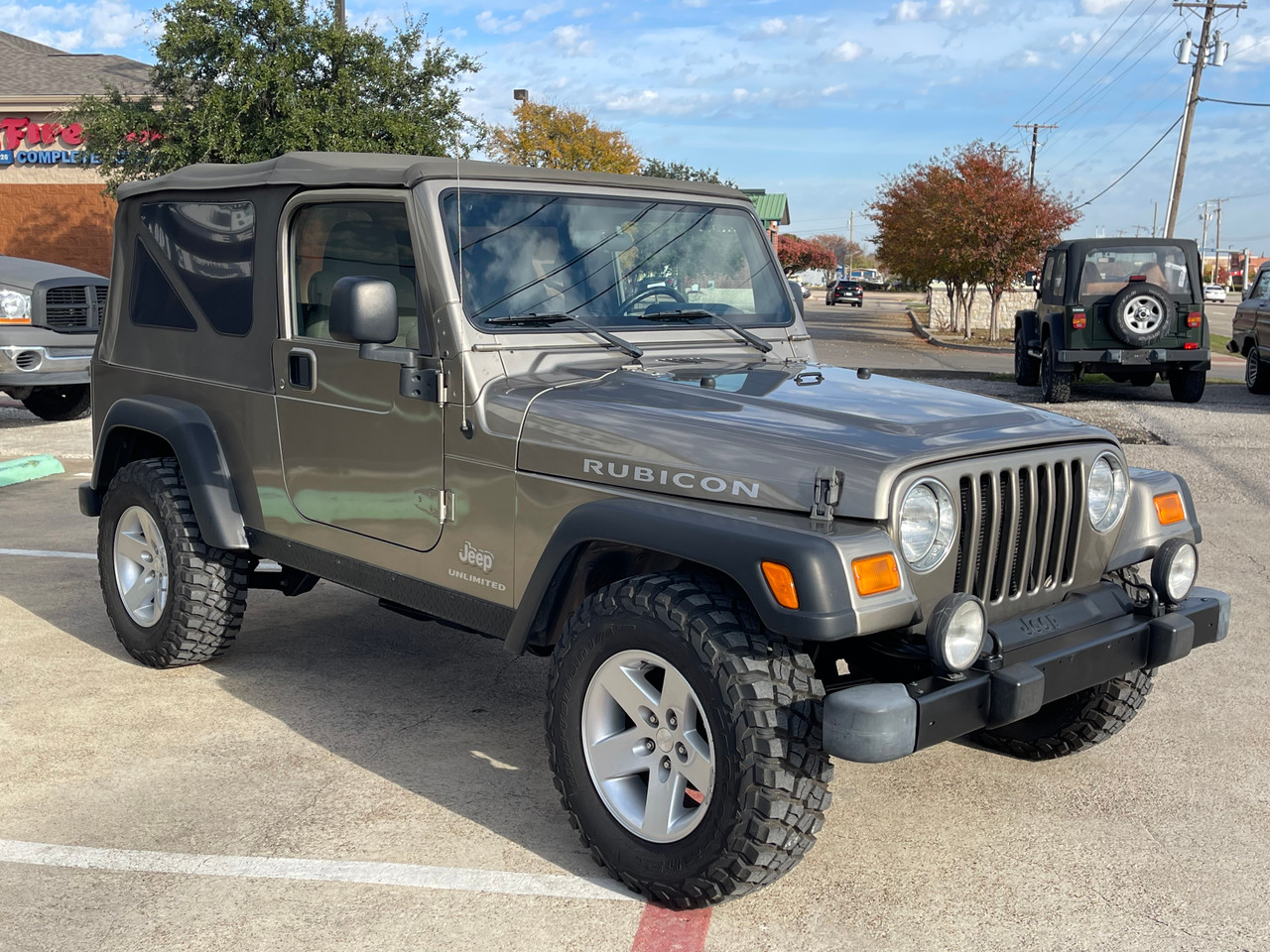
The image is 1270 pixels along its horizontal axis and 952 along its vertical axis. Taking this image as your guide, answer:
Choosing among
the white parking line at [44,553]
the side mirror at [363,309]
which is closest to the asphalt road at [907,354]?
the white parking line at [44,553]

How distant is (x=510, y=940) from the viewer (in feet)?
10.5

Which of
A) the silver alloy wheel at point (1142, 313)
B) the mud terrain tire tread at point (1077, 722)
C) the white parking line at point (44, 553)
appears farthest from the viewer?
the silver alloy wheel at point (1142, 313)

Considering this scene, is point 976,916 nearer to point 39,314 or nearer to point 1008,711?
point 1008,711

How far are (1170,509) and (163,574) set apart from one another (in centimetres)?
388

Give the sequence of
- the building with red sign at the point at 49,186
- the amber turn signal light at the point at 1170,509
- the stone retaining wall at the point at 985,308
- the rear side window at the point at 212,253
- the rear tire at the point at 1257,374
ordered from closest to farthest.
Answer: the amber turn signal light at the point at 1170,509, the rear side window at the point at 212,253, the rear tire at the point at 1257,374, the building with red sign at the point at 49,186, the stone retaining wall at the point at 985,308

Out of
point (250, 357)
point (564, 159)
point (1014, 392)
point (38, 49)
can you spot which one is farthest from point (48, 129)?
point (250, 357)

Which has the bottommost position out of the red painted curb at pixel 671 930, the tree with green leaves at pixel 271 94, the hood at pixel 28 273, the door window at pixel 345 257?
the red painted curb at pixel 671 930

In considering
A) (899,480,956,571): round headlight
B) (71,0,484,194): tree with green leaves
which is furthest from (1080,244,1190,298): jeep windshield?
(899,480,956,571): round headlight

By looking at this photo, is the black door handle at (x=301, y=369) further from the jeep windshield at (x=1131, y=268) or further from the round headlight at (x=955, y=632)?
the jeep windshield at (x=1131, y=268)

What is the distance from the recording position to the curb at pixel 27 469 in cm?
962

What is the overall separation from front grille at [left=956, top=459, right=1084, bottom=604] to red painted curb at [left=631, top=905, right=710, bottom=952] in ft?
3.69

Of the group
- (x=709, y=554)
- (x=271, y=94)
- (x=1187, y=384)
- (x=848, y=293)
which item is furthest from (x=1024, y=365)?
(x=848, y=293)

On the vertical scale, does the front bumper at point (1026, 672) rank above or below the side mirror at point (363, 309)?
below

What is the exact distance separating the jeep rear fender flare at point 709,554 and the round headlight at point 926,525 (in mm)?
259
